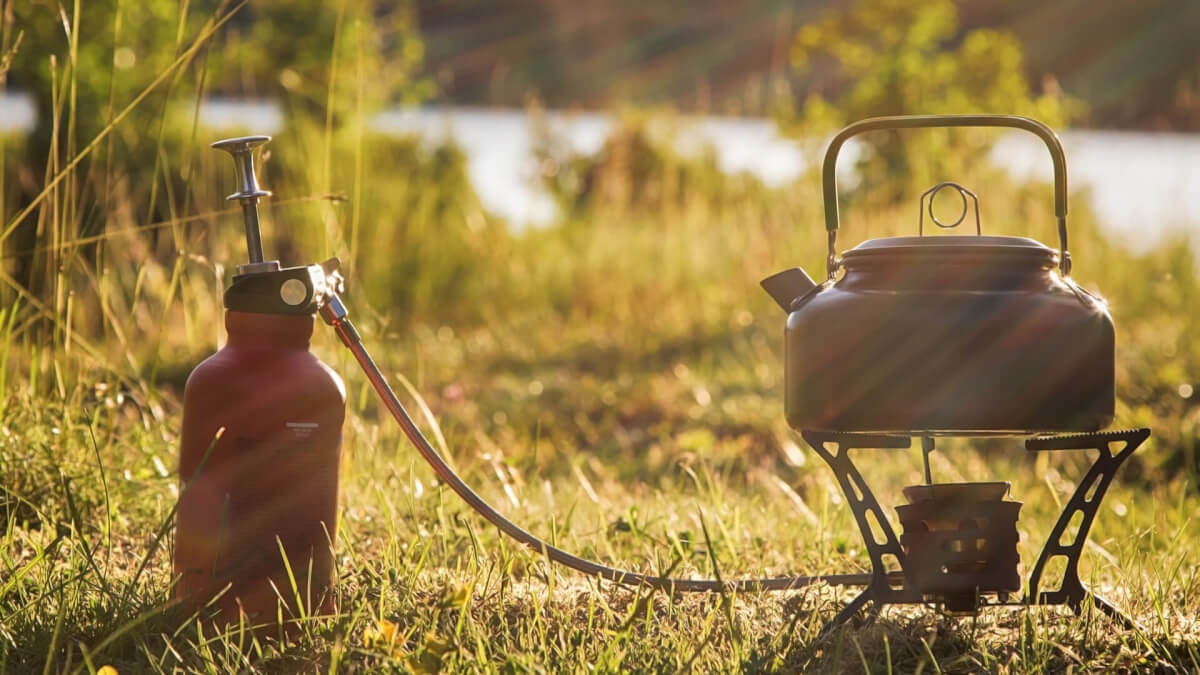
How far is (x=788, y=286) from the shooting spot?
7.96ft

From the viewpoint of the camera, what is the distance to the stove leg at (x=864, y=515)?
7.45ft

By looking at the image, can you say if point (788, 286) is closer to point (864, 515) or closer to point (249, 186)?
point (864, 515)

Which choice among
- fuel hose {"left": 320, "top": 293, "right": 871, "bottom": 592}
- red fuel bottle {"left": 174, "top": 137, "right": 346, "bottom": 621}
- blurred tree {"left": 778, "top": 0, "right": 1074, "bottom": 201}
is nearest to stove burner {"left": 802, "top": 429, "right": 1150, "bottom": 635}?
fuel hose {"left": 320, "top": 293, "right": 871, "bottom": 592}

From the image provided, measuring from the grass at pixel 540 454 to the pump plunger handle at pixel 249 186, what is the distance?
0.44 meters

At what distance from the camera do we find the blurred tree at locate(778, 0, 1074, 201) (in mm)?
9227

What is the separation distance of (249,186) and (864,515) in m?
1.28

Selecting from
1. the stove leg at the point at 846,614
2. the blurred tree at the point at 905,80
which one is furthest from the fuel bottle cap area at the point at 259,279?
the blurred tree at the point at 905,80

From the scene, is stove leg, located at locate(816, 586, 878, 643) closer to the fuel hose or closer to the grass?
the grass

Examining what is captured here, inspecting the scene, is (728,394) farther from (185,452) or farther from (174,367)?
(185,452)

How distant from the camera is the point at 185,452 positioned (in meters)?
2.26

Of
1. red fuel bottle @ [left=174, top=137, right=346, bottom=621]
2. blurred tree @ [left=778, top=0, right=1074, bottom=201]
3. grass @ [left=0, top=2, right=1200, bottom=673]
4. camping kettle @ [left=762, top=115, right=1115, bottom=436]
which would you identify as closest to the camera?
camping kettle @ [left=762, top=115, right=1115, bottom=436]

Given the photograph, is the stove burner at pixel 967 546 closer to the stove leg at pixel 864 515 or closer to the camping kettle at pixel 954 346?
the stove leg at pixel 864 515

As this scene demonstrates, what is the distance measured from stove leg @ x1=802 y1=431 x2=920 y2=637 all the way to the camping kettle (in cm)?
8

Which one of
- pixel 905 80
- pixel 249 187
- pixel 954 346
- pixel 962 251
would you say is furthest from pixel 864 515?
pixel 905 80
